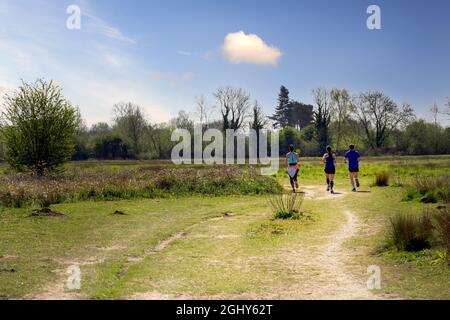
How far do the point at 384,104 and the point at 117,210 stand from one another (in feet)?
207

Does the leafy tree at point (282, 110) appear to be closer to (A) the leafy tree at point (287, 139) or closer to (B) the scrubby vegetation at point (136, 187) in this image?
(A) the leafy tree at point (287, 139)


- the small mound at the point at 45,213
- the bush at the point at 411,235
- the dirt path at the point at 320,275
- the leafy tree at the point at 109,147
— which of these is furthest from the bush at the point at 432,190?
the leafy tree at the point at 109,147

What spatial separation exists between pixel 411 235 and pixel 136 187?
1536 cm

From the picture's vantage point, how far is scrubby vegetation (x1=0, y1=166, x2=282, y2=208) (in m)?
19.6

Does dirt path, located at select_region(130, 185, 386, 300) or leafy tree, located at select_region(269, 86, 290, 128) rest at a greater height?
leafy tree, located at select_region(269, 86, 290, 128)

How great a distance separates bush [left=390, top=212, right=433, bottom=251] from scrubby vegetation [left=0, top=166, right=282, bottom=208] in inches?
509

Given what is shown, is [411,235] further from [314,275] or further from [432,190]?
[432,190]

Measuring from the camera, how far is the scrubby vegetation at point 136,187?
19594 mm

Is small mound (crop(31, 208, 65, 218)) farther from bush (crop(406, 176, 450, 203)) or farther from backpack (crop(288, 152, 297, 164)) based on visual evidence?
bush (crop(406, 176, 450, 203))

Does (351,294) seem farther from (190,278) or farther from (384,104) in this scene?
(384,104)

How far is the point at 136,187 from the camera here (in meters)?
22.1

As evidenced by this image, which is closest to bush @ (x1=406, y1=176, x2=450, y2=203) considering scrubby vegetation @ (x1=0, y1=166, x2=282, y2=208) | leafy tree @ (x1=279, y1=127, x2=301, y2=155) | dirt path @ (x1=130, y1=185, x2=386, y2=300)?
dirt path @ (x1=130, y1=185, x2=386, y2=300)

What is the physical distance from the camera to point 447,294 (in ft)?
21.7

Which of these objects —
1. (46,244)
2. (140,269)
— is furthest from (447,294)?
(46,244)
